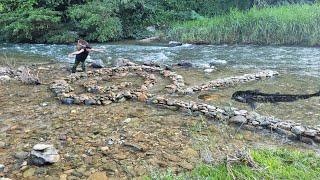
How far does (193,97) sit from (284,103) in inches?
57.7

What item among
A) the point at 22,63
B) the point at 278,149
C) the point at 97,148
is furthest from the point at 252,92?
the point at 22,63

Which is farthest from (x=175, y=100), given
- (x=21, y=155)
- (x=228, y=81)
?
(x=21, y=155)

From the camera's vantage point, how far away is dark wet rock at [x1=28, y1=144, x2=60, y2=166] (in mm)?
3834

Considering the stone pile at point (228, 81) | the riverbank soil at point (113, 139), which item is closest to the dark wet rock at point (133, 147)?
the riverbank soil at point (113, 139)

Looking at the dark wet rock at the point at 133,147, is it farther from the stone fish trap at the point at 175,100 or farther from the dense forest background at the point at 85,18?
the dense forest background at the point at 85,18

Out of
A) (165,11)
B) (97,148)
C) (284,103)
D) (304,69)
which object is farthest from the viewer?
(165,11)

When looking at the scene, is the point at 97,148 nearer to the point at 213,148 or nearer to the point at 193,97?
the point at 213,148

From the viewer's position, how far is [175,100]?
234 inches

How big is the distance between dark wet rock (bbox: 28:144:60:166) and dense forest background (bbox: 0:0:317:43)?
37.7 ft

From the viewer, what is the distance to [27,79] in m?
7.62

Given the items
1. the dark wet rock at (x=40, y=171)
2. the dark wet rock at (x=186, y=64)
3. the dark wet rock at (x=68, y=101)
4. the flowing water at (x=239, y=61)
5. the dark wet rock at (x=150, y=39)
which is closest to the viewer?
the dark wet rock at (x=40, y=171)

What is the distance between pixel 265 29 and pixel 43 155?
10.6 meters

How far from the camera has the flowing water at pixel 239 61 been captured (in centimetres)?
586

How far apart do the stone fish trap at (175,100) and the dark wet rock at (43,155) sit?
203cm
